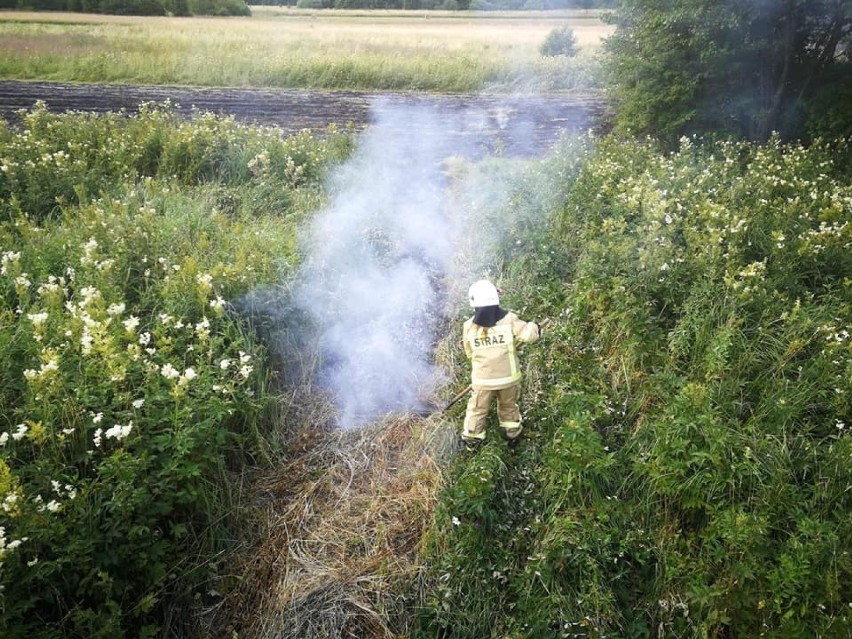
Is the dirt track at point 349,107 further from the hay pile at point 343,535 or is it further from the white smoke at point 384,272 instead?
the hay pile at point 343,535

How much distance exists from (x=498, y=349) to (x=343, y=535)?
153 cm

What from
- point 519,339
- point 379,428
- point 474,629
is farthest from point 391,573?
point 519,339

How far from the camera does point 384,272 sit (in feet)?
18.0

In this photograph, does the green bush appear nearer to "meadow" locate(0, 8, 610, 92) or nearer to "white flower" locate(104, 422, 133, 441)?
"meadow" locate(0, 8, 610, 92)

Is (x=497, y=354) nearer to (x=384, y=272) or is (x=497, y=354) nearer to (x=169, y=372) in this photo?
(x=169, y=372)

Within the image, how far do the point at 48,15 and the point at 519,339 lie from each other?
1787 cm

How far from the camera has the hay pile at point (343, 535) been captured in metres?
2.88

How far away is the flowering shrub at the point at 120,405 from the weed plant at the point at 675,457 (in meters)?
1.44

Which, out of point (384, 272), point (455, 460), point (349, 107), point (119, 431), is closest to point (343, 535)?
point (455, 460)

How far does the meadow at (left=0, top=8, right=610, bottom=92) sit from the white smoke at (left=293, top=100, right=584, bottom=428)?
8944 millimetres

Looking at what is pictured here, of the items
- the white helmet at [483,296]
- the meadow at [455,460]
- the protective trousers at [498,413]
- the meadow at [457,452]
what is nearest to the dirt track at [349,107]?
the meadow at [457,452]

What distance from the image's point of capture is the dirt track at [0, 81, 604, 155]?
35.9 ft

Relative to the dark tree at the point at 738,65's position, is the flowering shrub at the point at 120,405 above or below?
below

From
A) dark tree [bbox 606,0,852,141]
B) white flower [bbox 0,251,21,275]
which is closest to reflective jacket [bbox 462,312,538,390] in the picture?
white flower [bbox 0,251,21,275]
